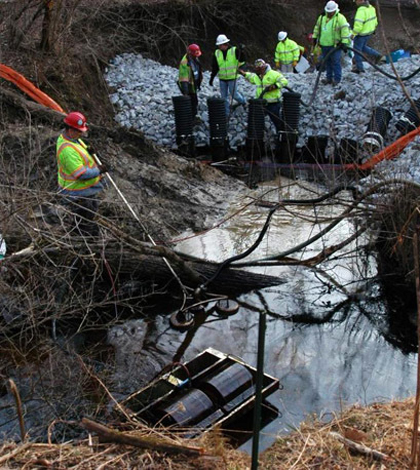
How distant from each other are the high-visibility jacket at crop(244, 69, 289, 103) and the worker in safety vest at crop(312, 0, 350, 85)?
5.93 ft

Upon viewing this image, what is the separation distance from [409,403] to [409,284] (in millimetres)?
2822

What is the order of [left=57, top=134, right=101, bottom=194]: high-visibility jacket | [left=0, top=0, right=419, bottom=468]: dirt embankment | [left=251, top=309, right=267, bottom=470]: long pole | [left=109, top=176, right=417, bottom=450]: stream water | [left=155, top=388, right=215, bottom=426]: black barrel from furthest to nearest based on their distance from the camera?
[left=57, top=134, right=101, bottom=194]: high-visibility jacket → [left=0, top=0, right=419, bottom=468]: dirt embankment → [left=109, top=176, right=417, bottom=450]: stream water → [left=155, top=388, right=215, bottom=426]: black barrel → [left=251, top=309, right=267, bottom=470]: long pole

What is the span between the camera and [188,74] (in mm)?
13469

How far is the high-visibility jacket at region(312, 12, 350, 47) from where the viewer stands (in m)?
14.2

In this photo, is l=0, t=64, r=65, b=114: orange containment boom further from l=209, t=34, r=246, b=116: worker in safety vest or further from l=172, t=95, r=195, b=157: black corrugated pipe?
l=209, t=34, r=246, b=116: worker in safety vest

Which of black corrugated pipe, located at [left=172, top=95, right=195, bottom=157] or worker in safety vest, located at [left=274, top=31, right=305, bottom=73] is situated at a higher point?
worker in safety vest, located at [left=274, top=31, right=305, bottom=73]

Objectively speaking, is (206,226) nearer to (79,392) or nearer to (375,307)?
(375,307)

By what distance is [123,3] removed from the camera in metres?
16.3

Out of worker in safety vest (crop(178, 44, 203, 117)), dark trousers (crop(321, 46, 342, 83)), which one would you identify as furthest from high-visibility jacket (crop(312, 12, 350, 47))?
worker in safety vest (crop(178, 44, 203, 117))

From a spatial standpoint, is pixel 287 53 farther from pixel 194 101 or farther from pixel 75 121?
pixel 75 121

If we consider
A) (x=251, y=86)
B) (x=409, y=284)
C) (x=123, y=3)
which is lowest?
(x=409, y=284)

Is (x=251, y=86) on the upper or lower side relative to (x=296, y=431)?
upper

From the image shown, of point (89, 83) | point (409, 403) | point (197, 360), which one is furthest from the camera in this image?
point (89, 83)

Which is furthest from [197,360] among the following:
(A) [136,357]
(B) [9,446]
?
(B) [9,446]
